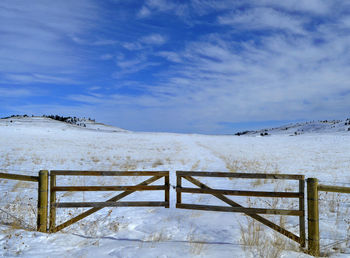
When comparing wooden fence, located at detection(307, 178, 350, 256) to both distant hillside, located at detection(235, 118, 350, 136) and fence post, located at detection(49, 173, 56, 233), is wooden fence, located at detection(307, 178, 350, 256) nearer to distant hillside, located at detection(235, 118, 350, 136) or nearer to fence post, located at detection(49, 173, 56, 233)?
fence post, located at detection(49, 173, 56, 233)

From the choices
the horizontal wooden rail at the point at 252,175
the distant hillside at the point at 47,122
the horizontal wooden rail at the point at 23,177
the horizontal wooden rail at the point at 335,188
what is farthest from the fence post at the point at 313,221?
the distant hillside at the point at 47,122

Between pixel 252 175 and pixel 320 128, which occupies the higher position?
pixel 320 128

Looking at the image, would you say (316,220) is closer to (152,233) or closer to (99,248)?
(152,233)

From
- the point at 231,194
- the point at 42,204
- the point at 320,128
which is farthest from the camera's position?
the point at 320,128

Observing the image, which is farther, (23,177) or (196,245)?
(23,177)

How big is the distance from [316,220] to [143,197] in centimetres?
737

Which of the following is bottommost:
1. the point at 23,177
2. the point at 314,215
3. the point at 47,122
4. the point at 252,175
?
the point at 314,215

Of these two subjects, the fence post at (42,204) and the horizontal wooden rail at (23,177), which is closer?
the fence post at (42,204)

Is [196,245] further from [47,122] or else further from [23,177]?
[47,122]

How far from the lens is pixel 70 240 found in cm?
662

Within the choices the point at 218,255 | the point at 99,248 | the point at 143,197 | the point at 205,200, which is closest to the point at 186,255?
the point at 218,255

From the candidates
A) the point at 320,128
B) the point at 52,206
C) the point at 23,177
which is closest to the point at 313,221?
the point at 52,206

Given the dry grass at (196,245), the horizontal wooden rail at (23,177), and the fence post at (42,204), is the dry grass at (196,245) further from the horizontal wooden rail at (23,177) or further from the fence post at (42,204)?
the horizontal wooden rail at (23,177)

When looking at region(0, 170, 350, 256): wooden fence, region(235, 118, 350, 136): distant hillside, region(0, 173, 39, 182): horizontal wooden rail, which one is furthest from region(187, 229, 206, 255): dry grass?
region(235, 118, 350, 136): distant hillside
